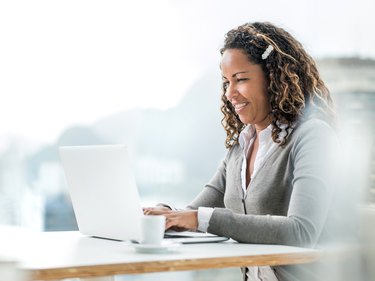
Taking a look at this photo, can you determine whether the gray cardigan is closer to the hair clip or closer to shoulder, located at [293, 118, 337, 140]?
shoulder, located at [293, 118, 337, 140]

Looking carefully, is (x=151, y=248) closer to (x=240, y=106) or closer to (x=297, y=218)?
(x=297, y=218)

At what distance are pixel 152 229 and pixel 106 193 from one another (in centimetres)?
21

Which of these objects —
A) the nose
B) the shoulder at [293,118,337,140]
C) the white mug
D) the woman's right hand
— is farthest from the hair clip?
the white mug

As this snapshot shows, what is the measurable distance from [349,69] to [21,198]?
298 cm

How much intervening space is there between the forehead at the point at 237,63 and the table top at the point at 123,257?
0.53m

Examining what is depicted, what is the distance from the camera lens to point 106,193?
1.57m

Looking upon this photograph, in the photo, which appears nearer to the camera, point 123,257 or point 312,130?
point 123,257

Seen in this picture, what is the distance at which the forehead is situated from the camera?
1904mm

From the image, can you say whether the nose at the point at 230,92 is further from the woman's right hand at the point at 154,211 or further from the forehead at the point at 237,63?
the woman's right hand at the point at 154,211

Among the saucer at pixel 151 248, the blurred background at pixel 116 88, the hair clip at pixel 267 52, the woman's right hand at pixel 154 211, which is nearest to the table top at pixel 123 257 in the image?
the saucer at pixel 151 248

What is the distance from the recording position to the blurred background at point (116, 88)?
3.56 metres

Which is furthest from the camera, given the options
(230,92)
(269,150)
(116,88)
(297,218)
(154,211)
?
(116,88)

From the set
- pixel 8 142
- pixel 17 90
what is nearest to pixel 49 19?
pixel 17 90

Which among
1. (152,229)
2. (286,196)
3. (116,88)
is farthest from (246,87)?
(116,88)
